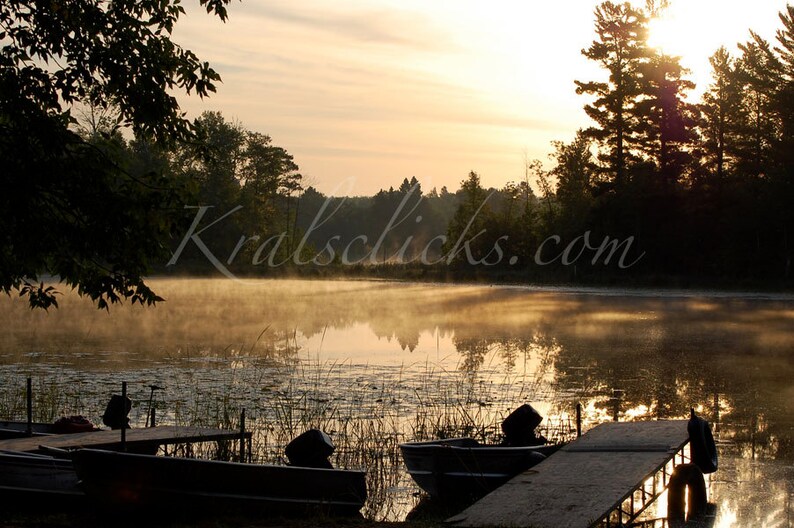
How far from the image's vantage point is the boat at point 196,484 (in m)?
10.9

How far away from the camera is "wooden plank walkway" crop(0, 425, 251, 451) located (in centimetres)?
1223

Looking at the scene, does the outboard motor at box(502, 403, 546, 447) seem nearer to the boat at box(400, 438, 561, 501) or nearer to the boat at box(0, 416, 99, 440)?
the boat at box(400, 438, 561, 501)

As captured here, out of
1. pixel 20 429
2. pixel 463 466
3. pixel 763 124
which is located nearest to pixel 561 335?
pixel 463 466

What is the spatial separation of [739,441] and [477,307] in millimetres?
31247

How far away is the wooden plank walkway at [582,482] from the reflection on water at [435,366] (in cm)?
100

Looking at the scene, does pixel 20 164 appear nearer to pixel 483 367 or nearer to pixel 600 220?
pixel 483 367

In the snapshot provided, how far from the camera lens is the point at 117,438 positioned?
12.5 m

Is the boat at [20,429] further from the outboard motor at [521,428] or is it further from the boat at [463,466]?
the outboard motor at [521,428]

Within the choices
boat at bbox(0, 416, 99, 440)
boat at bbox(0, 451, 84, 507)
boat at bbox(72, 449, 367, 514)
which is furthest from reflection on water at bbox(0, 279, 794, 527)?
boat at bbox(0, 451, 84, 507)

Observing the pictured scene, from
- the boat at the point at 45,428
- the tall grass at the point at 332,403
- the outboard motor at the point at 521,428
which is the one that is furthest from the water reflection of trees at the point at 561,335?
the boat at the point at 45,428

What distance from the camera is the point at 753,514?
11664 mm

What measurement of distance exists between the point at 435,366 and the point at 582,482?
1301 cm

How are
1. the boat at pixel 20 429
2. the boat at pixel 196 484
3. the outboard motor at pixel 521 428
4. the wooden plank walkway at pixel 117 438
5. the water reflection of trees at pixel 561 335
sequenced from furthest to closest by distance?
the water reflection of trees at pixel 561 335 < the outboard motor at pixel 521 428 < the boat at pixel 20 429 < the wooden plank walkway at pixel 117 438 < the boat at pixel 196 484

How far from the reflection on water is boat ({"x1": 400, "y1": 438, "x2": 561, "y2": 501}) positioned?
50cm
